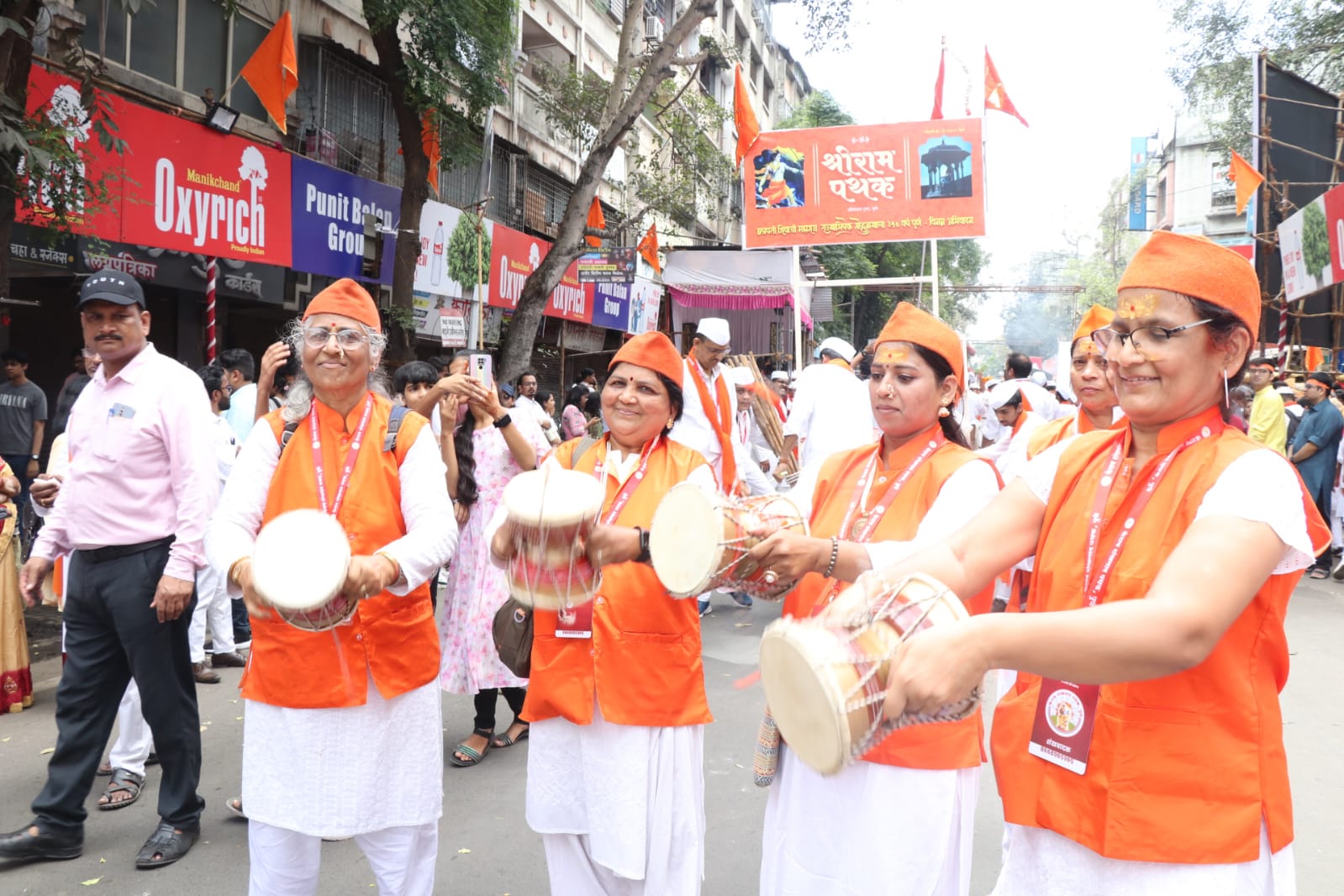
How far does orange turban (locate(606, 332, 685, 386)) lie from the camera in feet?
10.0

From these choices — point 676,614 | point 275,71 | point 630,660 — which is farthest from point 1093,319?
point 275,71

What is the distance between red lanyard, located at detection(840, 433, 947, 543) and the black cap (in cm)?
284

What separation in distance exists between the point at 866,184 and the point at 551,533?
10349 millimetres

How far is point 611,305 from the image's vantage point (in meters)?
20.1

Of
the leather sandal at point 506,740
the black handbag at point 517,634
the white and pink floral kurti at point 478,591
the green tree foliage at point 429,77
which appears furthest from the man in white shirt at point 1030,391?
the green tree foliage at point 429,77

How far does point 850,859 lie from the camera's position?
2.30 meters

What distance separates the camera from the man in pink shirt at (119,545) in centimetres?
366

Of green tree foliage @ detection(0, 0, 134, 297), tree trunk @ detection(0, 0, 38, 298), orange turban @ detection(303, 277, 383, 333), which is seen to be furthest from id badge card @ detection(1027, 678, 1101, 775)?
tree trunk @ detection(0, 0, 38, 298)

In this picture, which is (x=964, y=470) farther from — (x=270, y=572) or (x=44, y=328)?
(x=44, y=328)

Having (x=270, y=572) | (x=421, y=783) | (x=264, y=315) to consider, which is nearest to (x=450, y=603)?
(x=421, y=783)

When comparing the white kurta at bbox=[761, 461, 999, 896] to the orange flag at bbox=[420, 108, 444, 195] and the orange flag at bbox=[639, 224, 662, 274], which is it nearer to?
the orange flag at bbox=[420, 108, 444, 195]

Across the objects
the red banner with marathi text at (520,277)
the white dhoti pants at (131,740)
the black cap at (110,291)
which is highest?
the red banner with marathi text at (520,277)

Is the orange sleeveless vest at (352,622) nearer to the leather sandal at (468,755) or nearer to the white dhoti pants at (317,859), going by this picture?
the white dhoti pants at (317,859)

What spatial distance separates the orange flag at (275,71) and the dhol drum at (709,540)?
9.68 m
